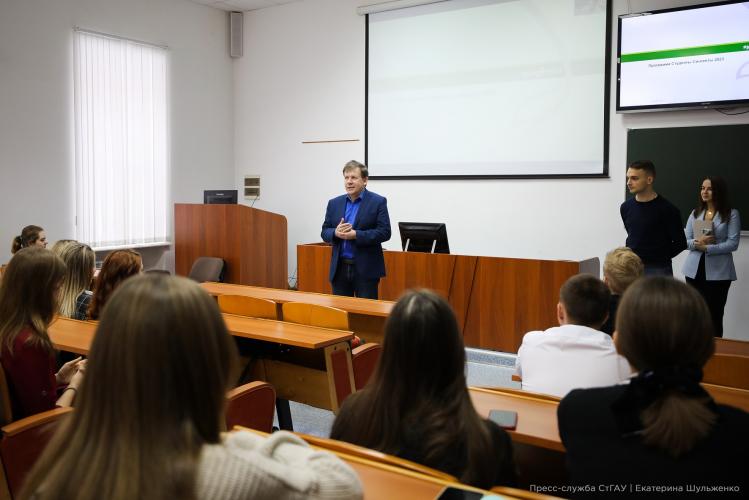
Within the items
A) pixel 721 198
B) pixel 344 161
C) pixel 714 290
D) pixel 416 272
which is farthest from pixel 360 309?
pixel 344 161

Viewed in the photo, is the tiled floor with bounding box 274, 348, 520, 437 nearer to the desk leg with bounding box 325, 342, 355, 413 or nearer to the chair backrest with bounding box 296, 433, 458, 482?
the desk leg with bounding box 325, 342, 355, 413

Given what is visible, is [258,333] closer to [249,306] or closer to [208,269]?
[249,306]

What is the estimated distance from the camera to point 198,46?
803cm

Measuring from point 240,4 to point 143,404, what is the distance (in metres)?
8.05

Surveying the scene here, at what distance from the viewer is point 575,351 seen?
86.1 inches

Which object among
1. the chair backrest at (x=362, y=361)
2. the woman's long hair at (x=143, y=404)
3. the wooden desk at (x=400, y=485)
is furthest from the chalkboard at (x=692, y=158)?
the woman's long hair at (x=143, y=404)

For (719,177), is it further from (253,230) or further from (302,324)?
(253,230)

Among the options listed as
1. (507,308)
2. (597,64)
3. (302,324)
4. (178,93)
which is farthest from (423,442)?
(178,93)

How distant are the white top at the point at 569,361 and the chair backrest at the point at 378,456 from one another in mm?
877

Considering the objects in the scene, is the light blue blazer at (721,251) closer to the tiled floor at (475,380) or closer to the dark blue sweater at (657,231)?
the dark blue sweater at (657,231)

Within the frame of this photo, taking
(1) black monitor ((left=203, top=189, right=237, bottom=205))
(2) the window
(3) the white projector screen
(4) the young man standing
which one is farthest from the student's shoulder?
(2) the window

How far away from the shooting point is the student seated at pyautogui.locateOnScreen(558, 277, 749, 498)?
50.8 inches

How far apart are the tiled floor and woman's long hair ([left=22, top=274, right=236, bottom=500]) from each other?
7.52ft

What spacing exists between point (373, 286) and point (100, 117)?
4029 millimetres
